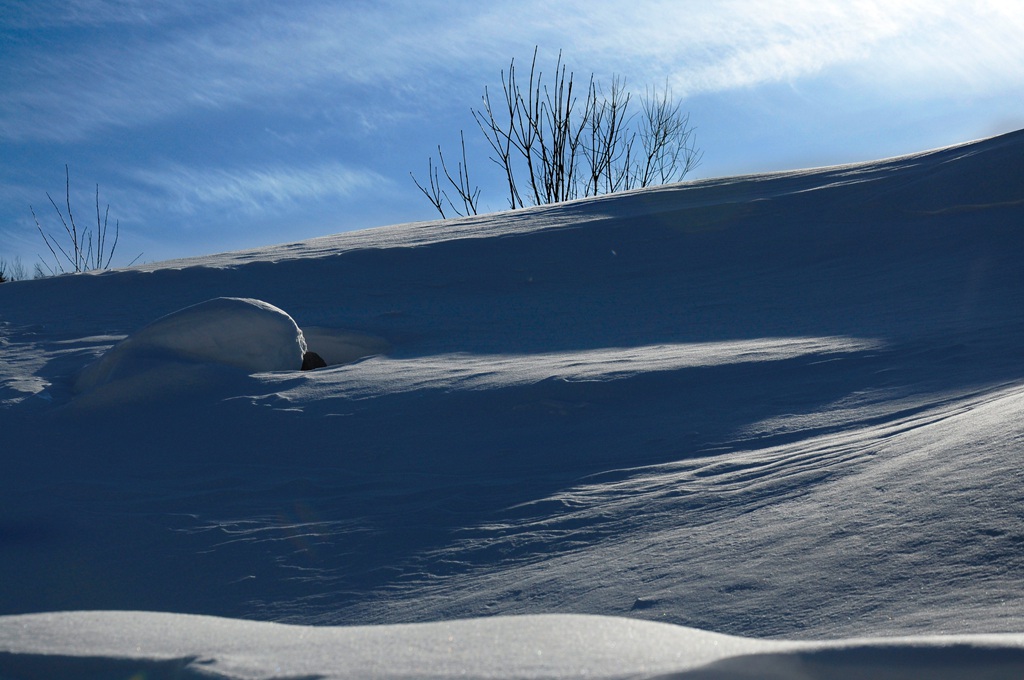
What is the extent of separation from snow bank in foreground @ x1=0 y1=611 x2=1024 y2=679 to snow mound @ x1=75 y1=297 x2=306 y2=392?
6.58ft

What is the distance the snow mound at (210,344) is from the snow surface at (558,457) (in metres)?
0.01

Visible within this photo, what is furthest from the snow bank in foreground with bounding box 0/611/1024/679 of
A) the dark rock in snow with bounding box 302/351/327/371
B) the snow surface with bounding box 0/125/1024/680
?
the dark rock in snow with bounding box 302/351/327/371

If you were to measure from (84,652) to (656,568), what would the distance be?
0.97 meters

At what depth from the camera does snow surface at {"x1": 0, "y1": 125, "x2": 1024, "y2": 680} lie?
120 cm

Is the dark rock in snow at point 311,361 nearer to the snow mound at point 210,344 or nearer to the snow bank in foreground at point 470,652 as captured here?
the snow mound at point 210,344

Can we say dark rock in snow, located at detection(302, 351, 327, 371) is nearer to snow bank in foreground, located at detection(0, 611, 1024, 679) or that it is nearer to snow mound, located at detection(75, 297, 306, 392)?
snow mound, located at detection(75, 297, 306, 392)

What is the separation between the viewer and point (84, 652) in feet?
3.85

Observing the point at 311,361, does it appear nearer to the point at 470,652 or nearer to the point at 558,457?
the point at 558,457

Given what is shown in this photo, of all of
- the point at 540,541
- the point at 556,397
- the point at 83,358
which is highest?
the point at 83,358

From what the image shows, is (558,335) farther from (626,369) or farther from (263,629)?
(263,629)

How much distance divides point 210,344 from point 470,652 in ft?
8.37

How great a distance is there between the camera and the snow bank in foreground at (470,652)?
944mm

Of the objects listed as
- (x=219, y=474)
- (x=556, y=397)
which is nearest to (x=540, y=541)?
(x=556, y=397)

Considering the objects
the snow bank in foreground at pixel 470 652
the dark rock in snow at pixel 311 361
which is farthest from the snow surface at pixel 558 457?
the dark rock in snow at pixel 311 361
